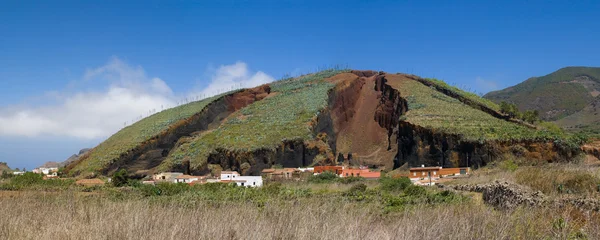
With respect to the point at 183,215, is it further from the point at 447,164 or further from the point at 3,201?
the point at 447,164

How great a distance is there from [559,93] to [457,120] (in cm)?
10662

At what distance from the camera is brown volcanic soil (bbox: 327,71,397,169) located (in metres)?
64.8

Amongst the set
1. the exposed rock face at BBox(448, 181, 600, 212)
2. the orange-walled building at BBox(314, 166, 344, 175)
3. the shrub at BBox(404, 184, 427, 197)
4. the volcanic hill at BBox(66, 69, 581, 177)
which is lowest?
the shrub at BBox(404, 184, 427, 197)

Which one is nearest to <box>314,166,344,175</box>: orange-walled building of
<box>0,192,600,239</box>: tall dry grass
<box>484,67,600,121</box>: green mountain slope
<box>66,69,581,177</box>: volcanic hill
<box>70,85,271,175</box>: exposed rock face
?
<box>66,69,581,177</box>: volcanic hill

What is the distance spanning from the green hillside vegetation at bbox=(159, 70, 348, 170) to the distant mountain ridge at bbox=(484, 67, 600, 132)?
58.1 m

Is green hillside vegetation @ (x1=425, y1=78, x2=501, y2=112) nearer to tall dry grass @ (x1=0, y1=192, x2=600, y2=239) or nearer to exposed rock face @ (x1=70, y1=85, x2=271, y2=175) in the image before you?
exposed rock face @ (x1=70, y1=85, x2=271, y2=175)

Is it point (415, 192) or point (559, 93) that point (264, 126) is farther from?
point (559, 93)

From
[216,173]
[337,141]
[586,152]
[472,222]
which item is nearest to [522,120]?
[586,152]

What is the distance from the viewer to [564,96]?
138 meters

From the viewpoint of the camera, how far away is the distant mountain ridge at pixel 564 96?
107 metres

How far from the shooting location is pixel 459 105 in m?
66.4

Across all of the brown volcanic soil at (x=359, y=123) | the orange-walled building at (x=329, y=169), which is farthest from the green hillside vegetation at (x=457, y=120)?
the orange-walled building at (x=329, y=169)

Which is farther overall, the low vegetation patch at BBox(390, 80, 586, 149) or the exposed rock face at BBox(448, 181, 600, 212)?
the low vegetation patch at BBox(390, 80, 586, 149)

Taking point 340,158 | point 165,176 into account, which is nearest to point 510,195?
point 165,176
